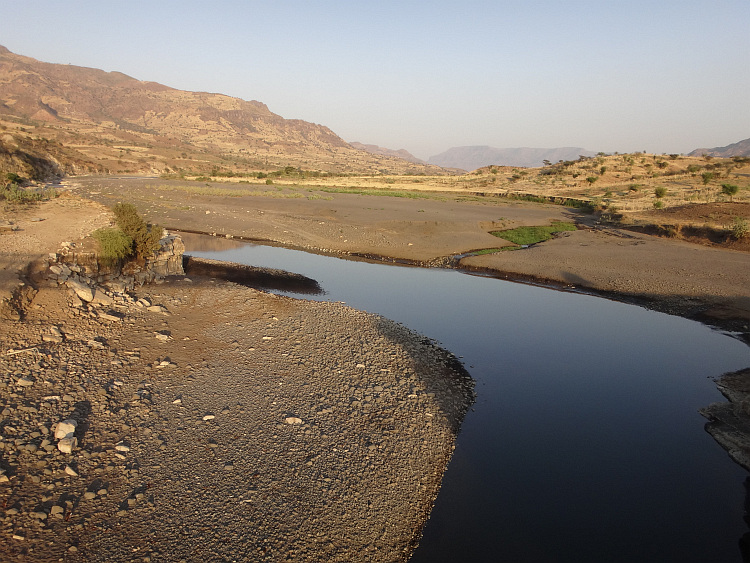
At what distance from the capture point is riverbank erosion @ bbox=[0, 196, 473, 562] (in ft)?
17.5

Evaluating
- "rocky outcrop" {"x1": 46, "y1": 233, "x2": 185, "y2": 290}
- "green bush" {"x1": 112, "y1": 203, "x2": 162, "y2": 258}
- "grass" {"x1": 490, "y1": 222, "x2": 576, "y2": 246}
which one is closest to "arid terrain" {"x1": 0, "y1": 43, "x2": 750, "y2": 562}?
"rocky outcrop" {"x1": 46, "y1": 233, "x2": 185, "y2": 290}

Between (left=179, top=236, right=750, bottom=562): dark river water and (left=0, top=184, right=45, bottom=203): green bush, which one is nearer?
(left=179, top=236, right=750, bottom=562): dark river water

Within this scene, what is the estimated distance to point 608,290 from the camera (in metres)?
17.7

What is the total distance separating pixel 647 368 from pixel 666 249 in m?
15.9

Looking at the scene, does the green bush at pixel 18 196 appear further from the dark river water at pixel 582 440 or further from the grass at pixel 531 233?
the grass at pixel 531 233

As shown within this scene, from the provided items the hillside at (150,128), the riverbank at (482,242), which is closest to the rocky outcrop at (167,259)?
the riverbank at (482,242)

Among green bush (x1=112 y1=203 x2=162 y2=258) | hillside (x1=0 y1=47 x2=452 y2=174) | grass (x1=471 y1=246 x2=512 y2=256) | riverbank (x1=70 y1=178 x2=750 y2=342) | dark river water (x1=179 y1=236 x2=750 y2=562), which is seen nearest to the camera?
dark river water (x1=179 y1=236 x2=750 y2=562)

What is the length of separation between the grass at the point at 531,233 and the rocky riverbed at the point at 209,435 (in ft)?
64.9

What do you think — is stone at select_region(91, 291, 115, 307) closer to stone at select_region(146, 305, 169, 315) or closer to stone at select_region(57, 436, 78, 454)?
stone at select_region(146, 305, 169, 315)

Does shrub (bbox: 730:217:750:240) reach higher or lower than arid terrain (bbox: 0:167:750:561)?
higher

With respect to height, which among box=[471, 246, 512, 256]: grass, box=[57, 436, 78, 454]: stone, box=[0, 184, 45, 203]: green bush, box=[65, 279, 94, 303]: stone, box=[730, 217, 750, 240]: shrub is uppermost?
box=[730, 217, 750, 240]: shrub

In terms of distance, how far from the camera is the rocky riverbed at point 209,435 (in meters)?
5.33

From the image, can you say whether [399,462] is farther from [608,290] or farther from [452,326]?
[608,290]

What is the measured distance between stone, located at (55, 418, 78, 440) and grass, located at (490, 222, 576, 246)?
25.9 metres
